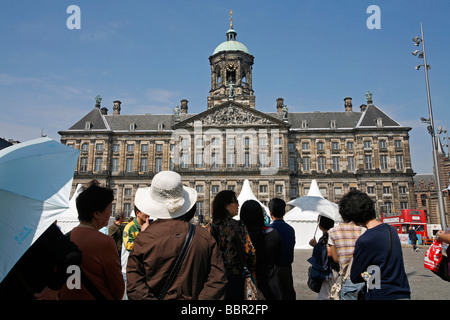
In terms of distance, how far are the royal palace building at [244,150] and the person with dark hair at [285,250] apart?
33.9m

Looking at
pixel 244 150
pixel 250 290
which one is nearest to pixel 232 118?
pixel 244 150

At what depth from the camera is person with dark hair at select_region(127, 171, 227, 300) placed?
2.43m

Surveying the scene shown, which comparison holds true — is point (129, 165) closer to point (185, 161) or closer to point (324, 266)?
point (185, 161)

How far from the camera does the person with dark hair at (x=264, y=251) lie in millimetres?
4121

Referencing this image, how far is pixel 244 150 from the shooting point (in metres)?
41.3

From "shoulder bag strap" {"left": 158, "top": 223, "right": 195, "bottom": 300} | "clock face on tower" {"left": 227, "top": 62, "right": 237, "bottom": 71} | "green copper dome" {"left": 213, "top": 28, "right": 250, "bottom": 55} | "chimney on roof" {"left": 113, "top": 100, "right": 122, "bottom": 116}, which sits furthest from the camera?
"chimney on roof" {"left": 113, "top": 100, "right": 122, "bottom": 116}

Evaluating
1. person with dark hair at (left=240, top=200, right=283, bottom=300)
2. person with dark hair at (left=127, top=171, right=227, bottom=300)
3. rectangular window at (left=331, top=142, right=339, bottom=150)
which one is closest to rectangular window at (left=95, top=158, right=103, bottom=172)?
rectangular window at (left=331, top=142, right=339, bottom=150)

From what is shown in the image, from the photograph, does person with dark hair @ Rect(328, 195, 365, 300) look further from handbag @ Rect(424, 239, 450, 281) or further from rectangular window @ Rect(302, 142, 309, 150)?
rectangular window @ Rect(302, 142, 309, 150)

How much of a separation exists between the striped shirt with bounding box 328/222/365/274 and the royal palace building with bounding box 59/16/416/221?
115ft

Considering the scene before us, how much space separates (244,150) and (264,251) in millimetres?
37304
